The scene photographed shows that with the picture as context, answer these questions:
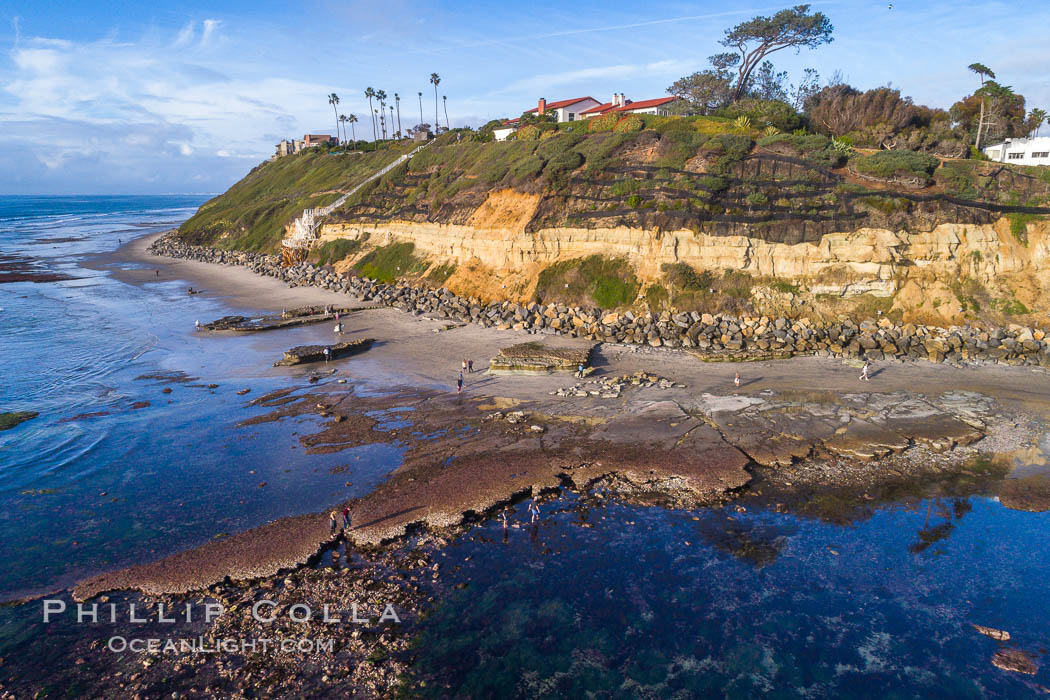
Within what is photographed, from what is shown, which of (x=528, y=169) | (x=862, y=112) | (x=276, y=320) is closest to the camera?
(x=276, y=320)

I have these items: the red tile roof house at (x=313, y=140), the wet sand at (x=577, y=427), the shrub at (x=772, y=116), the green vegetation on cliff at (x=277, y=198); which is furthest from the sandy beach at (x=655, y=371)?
the red tile roof house at (x=313, y=140)

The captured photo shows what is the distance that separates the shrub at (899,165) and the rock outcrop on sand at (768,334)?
1138 centimetres

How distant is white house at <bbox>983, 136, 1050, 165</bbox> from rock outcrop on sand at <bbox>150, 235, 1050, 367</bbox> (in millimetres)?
19209

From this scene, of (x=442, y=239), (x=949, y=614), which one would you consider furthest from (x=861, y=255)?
(x=442, y=239)

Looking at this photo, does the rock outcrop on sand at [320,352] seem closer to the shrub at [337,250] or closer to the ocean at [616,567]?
the ocean at [616,567]

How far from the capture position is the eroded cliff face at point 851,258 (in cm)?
3538

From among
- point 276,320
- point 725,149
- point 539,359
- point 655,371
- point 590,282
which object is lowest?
point 655,371

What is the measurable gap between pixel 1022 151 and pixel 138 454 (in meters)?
62.1

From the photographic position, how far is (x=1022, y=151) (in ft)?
142

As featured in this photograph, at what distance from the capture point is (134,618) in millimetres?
13602

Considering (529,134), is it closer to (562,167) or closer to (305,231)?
(562,167)

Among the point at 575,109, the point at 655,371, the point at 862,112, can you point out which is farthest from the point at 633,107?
the point at 655,371

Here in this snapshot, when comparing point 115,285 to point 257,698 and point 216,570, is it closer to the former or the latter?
point 216,570

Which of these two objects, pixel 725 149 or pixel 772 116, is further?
pixel 772 116
